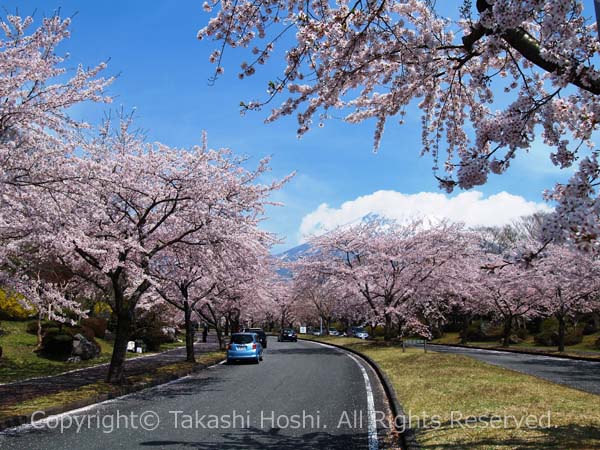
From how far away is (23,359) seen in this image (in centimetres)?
2061

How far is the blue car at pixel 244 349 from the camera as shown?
2230 centimetres

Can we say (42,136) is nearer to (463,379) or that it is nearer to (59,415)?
(59,415)

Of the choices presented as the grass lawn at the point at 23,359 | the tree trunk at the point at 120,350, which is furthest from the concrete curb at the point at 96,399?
the grass lawn at the point at 23,359

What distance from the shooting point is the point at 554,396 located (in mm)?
9961

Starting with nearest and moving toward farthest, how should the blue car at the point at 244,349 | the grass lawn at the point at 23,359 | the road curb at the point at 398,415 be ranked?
the road curb at the point at 398,415
the grass lawn at the point at 23,359
the blue car at the point at 244,349

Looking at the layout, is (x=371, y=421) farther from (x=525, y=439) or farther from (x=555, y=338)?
(x=555, y=338)

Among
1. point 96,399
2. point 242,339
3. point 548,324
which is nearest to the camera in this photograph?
point 96,399

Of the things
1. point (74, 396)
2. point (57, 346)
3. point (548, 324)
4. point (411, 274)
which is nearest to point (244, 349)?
point (57, 346)

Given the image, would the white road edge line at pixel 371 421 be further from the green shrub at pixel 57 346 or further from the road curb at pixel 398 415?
the green shrub at pixel 57 346

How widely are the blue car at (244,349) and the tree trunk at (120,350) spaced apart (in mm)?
9181

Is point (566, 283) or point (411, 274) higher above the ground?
point (411, 274)

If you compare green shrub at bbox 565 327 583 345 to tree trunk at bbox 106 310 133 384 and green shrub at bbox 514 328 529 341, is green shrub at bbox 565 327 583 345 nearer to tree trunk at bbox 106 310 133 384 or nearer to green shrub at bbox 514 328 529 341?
green shrub at bbox 514 328 529 341

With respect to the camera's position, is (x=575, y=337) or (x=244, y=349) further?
(x=575, y=337)

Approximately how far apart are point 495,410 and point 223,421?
16.0 feet
